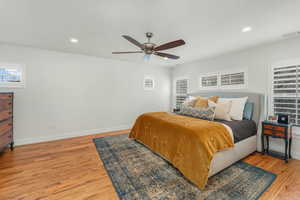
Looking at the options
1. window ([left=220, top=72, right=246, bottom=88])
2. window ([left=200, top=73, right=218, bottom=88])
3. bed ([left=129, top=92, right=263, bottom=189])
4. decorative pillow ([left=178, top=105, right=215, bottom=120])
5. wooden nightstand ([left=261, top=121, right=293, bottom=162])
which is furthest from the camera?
window ([left=200, top=73, right=218, bottom=88])

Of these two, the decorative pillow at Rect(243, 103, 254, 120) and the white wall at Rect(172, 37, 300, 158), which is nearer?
the white wall at Rect(172, 37, 300, 158)

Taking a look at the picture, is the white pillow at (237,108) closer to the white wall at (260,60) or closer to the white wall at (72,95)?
the white wall at (260,60)

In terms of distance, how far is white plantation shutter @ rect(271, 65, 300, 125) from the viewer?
256 centimetres

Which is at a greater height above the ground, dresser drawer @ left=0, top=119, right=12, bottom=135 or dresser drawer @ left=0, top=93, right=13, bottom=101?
dresser drawer @ left=0, top=93, right=13, bottom=101

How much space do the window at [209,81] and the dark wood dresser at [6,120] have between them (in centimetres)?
516

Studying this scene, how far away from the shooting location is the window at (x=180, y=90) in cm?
509

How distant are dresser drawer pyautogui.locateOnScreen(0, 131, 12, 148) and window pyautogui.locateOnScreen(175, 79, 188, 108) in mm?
5120

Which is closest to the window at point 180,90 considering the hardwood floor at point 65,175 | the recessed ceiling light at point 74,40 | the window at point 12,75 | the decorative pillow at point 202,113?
the decorative pillow at point 202,113

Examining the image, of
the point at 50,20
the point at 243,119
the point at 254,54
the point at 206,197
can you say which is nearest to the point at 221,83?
the point at 254,54

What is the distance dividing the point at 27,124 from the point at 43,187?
2334 mm

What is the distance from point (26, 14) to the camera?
1.94 metres

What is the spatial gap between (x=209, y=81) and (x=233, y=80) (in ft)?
2.40

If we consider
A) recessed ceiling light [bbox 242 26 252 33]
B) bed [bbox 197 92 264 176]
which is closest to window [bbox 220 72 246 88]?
bed [bbox 197 92 264 176]

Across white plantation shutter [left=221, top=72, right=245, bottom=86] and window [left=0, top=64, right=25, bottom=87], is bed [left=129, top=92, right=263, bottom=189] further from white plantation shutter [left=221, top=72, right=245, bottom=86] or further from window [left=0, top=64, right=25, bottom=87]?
window [left=0, top=64, right=25, bottom=87]
